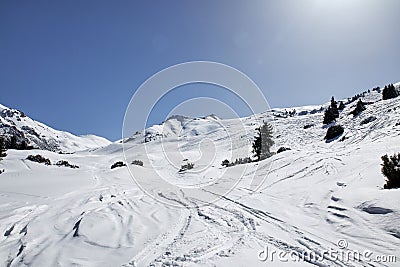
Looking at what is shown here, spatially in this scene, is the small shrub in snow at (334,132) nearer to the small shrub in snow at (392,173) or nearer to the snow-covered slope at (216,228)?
the snow-covered slope at (216,228)

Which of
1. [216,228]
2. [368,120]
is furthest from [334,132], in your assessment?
[216,228]

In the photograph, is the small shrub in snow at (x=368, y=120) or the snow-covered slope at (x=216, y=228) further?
the small shrub in snow at (x=368, y=120)

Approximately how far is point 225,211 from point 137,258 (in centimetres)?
354

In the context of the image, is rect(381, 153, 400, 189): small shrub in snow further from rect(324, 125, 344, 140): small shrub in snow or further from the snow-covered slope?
rect(324, 125, 344, 140): small shrub in snow

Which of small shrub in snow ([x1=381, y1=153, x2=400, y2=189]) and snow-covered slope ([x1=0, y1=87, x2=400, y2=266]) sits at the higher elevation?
small shrub in snow ([x1=381, y1=153, x2=400, y2=189])

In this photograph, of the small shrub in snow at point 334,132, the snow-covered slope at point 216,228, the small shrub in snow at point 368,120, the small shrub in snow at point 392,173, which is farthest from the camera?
the small shrub in snow at point 368,120

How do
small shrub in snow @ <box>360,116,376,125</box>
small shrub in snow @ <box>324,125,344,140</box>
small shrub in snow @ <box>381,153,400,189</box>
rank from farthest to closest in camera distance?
1. small shrub in snow @ <box>360,116,376,125</box>
2. small shrub in snow @ <box>324,125,344,140</box>
3. small shrub in snow @ <box>381,153,400,189</box>

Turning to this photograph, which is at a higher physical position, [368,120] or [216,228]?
[368,120]

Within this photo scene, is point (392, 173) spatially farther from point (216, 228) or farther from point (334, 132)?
point (334, 132)

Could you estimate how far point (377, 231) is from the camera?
16.4 ft

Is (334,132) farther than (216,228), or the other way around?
(334,132)

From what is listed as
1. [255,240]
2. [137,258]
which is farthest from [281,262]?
[137,258]

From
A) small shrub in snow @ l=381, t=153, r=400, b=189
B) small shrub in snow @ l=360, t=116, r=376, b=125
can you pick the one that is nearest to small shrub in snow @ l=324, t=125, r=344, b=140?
small shrub in snow @ l=360, t=116, r=376, b=125

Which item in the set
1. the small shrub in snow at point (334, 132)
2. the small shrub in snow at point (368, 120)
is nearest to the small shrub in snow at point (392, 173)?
the small shrub in snow at point (334, 132)
